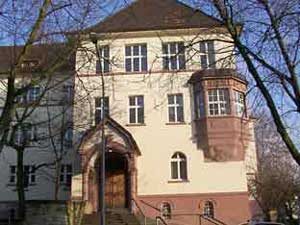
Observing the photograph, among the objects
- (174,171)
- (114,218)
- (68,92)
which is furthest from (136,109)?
(114,218)

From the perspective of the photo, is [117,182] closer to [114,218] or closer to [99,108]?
[114,218]

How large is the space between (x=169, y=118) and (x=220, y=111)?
3.54 metres

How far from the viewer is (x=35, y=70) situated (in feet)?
63.6

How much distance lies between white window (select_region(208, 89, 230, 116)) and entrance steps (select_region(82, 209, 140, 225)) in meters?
8.42

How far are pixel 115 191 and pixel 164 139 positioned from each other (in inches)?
193

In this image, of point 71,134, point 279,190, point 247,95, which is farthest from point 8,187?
point 247,95

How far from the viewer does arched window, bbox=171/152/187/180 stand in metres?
34.1

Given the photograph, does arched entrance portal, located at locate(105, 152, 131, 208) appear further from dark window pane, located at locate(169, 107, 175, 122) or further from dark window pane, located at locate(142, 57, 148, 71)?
dark window pane, located at locate(142, 57, 148, 71)

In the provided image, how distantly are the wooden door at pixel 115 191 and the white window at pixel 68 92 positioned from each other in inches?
248

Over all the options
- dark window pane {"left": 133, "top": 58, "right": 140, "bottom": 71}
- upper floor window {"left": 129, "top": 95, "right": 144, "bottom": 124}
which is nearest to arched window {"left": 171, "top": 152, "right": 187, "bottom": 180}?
upper floor window {"left": 129, "top": 95, "right": 144, "bottom": 124}

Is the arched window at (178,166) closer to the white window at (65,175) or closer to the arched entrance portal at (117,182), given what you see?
the arched entrance portal at (117,182)

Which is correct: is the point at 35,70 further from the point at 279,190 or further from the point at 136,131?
the point at 279,190

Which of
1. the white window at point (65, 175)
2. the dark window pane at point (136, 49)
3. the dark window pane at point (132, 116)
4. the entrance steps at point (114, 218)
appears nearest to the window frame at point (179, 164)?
the dark window pane at point (132, 116)

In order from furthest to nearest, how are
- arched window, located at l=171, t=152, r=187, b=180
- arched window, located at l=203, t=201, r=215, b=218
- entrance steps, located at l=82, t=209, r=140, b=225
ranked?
arched window, located at l=171, t=152, r=187, b=180
arched window, located at l=203, t=201, r=215, b=218
entrance steps, located at l=82, t=209, r=140, b=225
